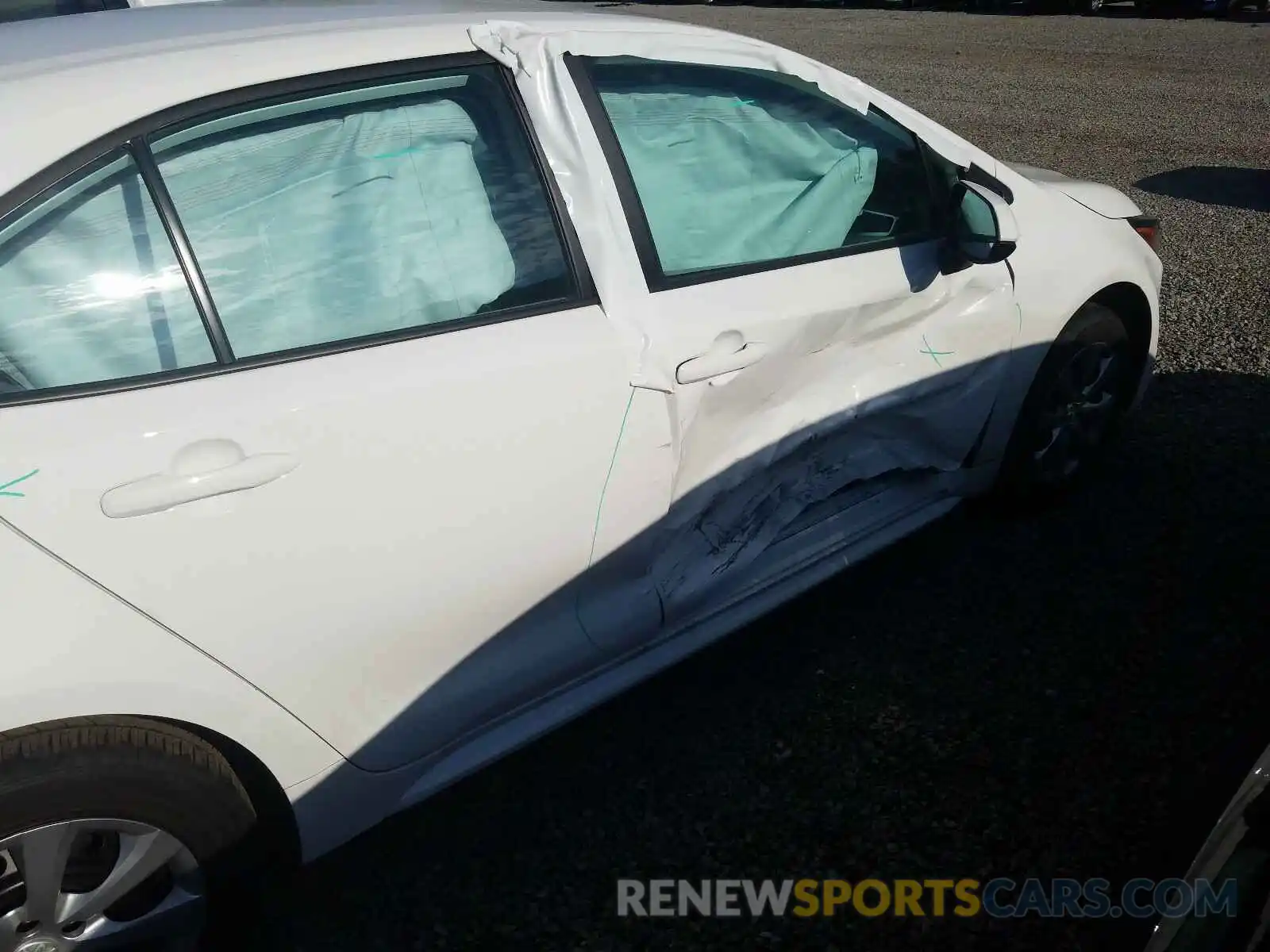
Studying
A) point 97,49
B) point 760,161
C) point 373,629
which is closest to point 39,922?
point 373,629

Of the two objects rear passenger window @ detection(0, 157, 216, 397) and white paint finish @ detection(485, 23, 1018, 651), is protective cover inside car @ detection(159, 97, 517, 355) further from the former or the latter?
white paint finish @ detection(485, 23, 1018, 651)

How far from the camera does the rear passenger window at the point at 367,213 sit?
2006mm

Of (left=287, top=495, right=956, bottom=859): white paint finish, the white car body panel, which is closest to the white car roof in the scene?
the white car body panel

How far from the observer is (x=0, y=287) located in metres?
1.77

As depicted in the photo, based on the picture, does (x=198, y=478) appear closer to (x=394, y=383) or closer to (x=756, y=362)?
(x=394, y=383)

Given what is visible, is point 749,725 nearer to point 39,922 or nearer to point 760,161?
point 760,161

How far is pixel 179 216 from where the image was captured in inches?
76.5

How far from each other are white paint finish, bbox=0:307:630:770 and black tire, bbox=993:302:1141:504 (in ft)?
5.55

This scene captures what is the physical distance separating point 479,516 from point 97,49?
111 cm

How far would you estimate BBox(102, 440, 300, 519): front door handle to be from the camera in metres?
1.77

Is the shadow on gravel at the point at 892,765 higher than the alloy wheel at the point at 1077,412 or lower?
lower

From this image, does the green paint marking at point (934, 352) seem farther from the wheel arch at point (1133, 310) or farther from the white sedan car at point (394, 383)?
the wheel arch at point (1133, 310)

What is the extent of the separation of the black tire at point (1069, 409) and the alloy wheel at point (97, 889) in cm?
262

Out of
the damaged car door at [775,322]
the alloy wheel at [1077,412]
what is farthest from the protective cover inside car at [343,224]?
the alloy wheel at [1077,412]
